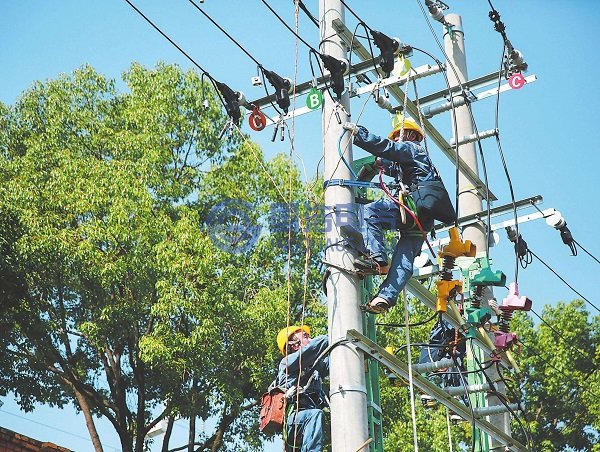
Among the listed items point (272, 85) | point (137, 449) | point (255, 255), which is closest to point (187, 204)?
point (255, 255)

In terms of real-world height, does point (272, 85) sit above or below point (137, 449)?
below

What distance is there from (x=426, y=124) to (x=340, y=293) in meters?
3.78

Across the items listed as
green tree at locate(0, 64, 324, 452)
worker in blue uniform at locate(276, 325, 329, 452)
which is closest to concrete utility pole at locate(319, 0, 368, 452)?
worker in blue uniform at locate(276, 325, 329, 452)

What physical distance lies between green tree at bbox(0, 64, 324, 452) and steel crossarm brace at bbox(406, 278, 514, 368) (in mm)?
→ 9003

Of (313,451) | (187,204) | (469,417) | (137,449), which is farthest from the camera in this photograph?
(187,204)

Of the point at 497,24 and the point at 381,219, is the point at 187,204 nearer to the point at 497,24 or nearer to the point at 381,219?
the point at 497,24

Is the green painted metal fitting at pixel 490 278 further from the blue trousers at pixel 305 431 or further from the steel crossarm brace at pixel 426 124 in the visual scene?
the blue trousers at pixel 305 431

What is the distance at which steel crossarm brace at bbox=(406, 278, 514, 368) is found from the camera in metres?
7.86

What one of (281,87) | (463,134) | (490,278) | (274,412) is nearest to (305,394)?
(274,412)

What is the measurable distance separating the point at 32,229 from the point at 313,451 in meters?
12.1

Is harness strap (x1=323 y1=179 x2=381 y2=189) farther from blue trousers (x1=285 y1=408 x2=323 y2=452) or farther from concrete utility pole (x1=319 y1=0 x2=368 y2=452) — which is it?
blue trousers (x1=285 y1=408 x2=323 y2=452)

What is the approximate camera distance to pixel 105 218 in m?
19.1

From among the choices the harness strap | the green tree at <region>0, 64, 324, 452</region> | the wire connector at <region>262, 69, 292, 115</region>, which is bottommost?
the harness strap

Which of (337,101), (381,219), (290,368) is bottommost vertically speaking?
(290,368)
